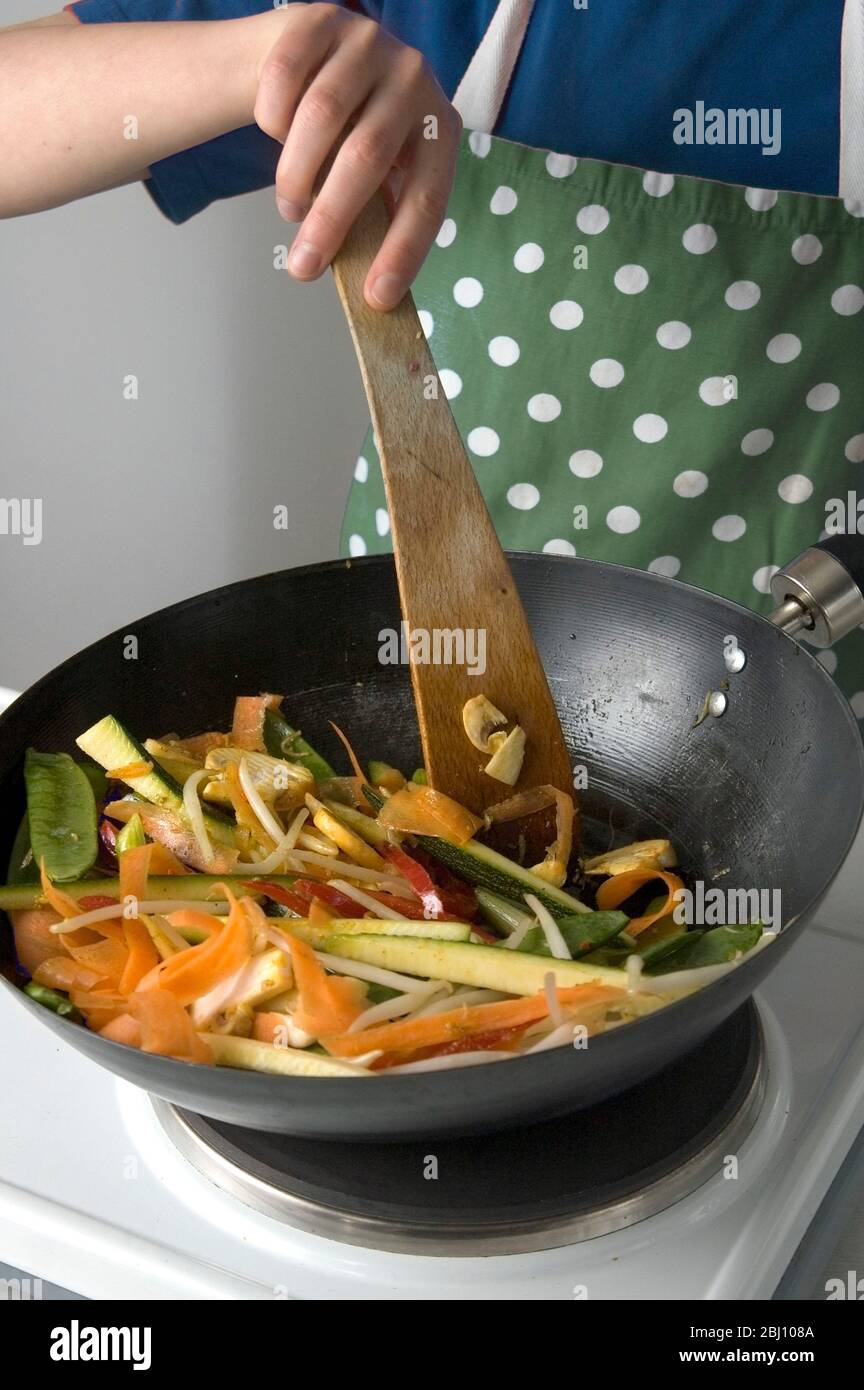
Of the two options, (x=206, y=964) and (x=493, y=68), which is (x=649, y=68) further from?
(x=206, y=964)

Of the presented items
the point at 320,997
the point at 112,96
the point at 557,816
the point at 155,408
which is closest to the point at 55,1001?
the point at 320,997

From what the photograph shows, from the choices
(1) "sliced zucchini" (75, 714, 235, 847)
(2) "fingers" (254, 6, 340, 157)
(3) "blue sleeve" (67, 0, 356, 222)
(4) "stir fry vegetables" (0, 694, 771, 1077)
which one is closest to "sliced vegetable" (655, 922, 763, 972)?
(4) "stir fry vegetables" (0, 694, 771, 1077)

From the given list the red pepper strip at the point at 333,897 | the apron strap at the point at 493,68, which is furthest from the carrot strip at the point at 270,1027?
the apron strap at the point at 493,68

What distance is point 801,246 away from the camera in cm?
109

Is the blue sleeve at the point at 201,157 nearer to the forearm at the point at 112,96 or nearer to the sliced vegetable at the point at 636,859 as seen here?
the forearm at the point at 112,96

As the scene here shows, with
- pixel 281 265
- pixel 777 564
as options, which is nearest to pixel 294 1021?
pixel 777 564

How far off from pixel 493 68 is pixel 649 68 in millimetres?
127

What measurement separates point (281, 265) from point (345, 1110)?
4.77ft

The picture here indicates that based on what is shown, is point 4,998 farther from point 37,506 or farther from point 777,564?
point 37,506

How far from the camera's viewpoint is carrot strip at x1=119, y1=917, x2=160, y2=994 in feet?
2.34

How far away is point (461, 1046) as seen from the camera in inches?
26.7

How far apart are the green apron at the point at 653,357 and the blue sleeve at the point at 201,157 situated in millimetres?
181

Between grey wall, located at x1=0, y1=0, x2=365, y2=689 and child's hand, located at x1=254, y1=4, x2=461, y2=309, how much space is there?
38.9 inches

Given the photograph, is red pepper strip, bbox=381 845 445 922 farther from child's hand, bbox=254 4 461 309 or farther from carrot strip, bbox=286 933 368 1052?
child's hand, bbox=254 4 461 309
